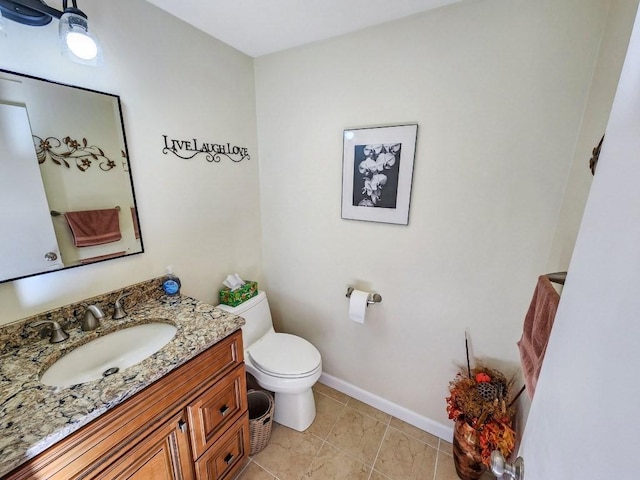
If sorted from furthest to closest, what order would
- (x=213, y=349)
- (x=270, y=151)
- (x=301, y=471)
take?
1. (x=270, y=151)
2. (x=301, y=471)
3. (x=213, y=349)

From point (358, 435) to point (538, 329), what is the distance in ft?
4.28

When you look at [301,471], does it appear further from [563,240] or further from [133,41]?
[133,41]

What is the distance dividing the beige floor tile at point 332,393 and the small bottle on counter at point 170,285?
4.24ft

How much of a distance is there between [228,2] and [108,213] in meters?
1.14

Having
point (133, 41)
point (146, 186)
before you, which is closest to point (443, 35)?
point (133, 41)

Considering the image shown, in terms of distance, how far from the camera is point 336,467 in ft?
4.79

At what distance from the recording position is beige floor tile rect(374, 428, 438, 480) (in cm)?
143

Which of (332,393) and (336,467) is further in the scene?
(332,393)

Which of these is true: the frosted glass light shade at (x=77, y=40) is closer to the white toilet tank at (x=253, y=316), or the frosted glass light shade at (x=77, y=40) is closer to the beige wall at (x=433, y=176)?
the beige wall at (x=433, y=176)

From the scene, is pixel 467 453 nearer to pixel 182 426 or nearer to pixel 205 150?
pixel 182 426

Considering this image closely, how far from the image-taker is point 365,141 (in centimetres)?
150

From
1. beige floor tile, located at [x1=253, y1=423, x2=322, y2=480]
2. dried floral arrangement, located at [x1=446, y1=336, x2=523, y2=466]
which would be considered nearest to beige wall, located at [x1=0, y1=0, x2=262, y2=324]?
beige floor tile, located at [x1=253, y1=423, x2=322, y2=480]

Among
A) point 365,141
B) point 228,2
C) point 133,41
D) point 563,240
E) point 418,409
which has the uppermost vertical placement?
point 228,2

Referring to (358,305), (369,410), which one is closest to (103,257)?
(358,305)
